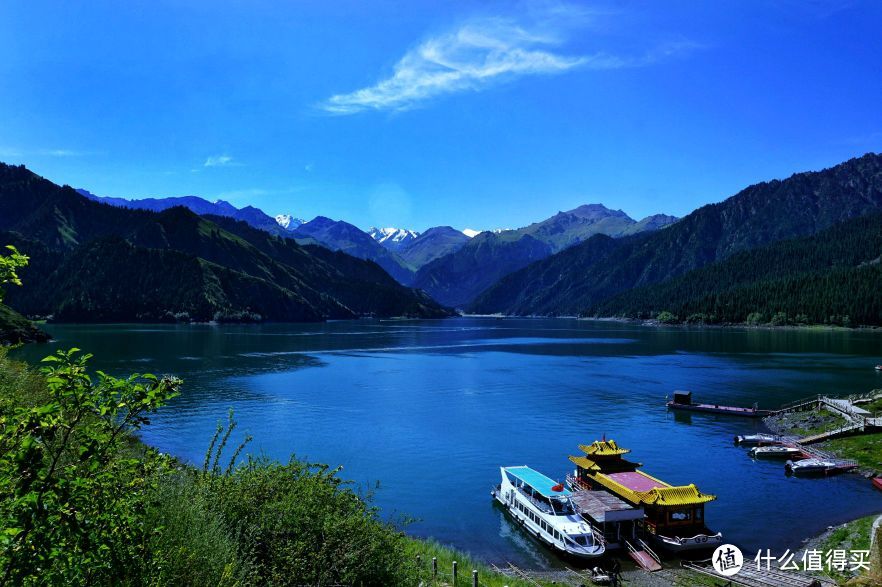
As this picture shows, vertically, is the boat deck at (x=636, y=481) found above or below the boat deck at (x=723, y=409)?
above

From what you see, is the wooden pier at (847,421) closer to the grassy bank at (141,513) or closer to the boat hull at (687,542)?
the boat hull at (687,542)

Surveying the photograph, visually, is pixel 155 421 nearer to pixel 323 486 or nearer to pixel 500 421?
pixel 500 421

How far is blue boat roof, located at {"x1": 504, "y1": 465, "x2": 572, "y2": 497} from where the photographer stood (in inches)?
1820

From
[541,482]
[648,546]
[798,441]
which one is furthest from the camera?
[798,441]

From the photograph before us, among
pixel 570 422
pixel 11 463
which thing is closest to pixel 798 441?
pixel 570 422

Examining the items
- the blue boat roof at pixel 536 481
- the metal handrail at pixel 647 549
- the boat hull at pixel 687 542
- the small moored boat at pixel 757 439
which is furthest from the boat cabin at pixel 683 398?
the metal handrail at pixel 647 549

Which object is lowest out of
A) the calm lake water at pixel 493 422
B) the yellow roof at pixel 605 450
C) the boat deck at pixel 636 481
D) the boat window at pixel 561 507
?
the calm lake water at pixel 493 422

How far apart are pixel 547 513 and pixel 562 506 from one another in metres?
1.39

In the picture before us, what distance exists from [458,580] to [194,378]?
111m

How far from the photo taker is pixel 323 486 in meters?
23.5

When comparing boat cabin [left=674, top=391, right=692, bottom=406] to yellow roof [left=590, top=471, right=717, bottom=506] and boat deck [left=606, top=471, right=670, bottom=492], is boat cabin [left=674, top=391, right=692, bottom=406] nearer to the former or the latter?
boat deck [left=606, top=471, right=670, bottom=492]

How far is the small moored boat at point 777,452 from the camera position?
6850 cm
